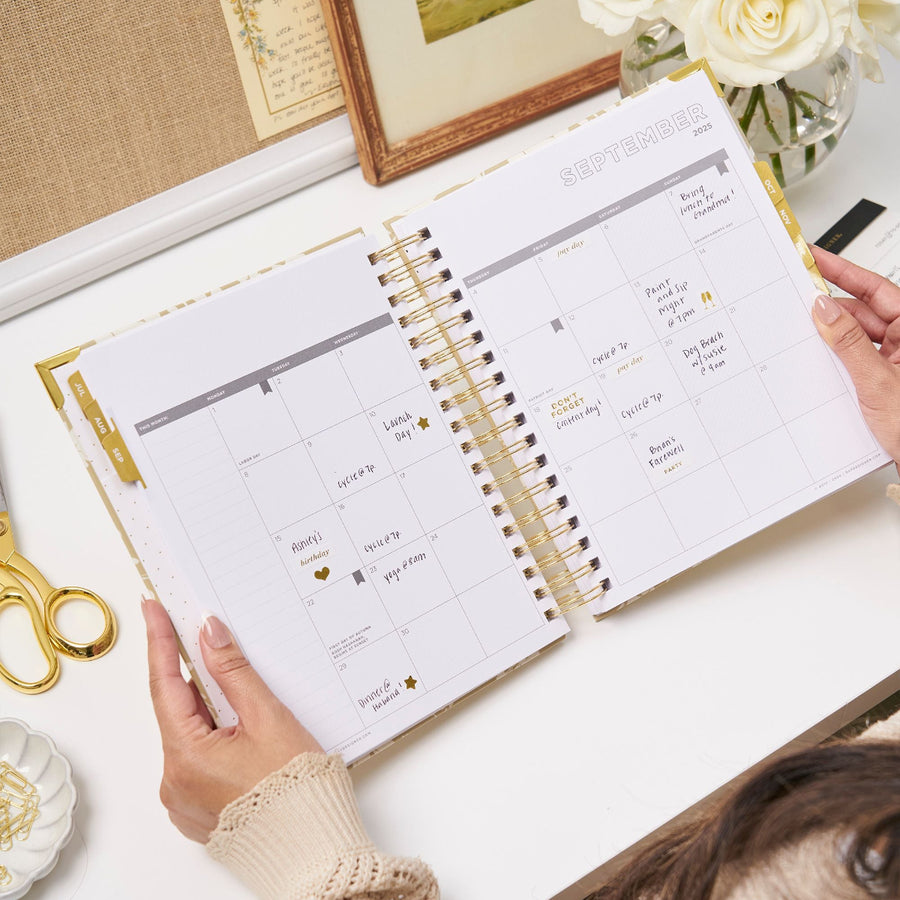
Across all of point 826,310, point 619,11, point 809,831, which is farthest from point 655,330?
point 809,831

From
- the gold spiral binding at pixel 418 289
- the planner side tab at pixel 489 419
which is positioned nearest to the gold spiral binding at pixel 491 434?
the planner side tab at pixel 489 419

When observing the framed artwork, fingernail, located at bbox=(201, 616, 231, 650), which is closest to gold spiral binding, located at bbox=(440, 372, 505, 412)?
fingernail, located at bbox=(201, 616, 231, 650)

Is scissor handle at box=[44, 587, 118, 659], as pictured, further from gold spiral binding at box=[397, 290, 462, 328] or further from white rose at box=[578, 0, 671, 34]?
white rose at box=[578, 0, 671, 34]

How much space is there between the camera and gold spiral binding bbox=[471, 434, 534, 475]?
0.68m

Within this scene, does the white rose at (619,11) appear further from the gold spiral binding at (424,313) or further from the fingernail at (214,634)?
the fingernail at (214,634)

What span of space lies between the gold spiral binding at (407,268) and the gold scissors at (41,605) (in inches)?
13.1

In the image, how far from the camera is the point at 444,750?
698 millimetres

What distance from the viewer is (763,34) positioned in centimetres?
65

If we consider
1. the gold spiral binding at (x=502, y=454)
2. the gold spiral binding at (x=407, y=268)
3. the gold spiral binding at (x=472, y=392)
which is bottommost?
the gold spiral binding at (x=502, y=454)

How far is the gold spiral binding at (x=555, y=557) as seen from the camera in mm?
691

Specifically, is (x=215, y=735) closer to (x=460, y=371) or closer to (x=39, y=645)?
(x=39, y=645)

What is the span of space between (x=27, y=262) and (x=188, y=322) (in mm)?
258

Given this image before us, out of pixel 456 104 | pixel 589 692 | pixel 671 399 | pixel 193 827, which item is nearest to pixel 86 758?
pixel 193 827

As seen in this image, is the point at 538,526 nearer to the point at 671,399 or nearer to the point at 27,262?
the point at 671,399
